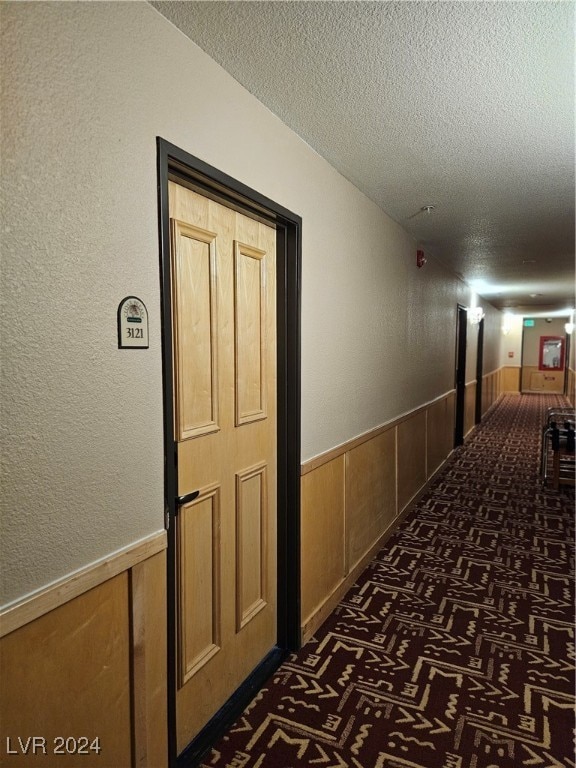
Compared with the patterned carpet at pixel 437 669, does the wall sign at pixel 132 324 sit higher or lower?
higher

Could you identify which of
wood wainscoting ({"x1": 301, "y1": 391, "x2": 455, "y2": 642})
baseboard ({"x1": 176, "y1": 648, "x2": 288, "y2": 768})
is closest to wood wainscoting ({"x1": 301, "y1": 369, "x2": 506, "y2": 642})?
wood wainscoting ({"x1": 301, "y1": 391, "x2": 455, "y2": 642})

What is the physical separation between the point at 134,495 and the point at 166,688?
2.26 feet

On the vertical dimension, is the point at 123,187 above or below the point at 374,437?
above

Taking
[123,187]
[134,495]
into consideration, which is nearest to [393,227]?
[123,187]

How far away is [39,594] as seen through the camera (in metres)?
1.21

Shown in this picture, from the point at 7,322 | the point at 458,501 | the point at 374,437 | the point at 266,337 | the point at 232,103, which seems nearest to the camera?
the point at 7,322

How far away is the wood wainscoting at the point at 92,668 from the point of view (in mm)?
1179

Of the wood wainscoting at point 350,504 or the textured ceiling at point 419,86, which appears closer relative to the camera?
the textured ceiling at point 419,86

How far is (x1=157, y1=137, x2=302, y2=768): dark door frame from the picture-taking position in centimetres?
158

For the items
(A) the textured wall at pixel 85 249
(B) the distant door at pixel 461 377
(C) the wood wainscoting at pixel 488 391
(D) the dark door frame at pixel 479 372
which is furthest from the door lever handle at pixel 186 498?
(C) the wood wainscoting at pixel 488 391

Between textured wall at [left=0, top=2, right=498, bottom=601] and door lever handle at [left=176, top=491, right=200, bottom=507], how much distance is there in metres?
0.19

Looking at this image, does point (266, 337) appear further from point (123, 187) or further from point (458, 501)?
point (458, 501)

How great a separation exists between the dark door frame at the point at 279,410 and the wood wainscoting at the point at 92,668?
4.3 inches

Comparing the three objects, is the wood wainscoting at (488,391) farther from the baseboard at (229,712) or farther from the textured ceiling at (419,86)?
the baseboard at (229,712)
